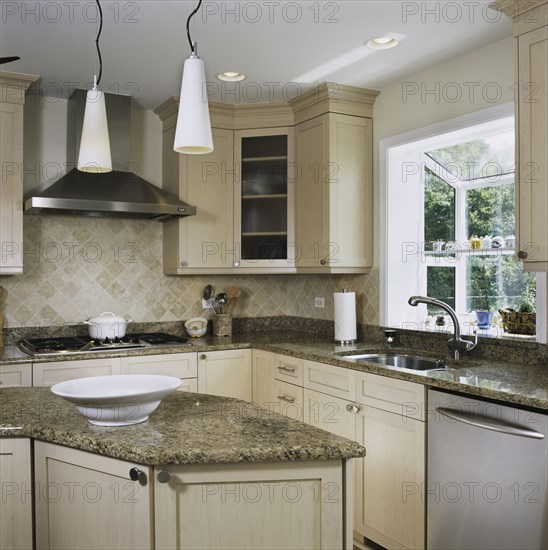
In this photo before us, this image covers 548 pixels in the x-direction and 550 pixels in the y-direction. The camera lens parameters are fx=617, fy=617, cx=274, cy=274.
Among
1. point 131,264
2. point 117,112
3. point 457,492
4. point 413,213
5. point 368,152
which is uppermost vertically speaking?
point 117,112

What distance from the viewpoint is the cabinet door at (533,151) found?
2.46 meters

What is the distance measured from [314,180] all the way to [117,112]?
1.35m

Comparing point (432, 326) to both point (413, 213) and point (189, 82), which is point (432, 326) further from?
point (189, 82)

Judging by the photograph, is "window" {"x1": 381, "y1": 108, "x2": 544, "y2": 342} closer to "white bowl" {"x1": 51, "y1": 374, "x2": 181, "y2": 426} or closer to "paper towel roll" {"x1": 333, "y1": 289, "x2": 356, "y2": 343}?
"paper towel roll" {"x1": 333, "y1": 289, "x2": 356, "y2": 343}

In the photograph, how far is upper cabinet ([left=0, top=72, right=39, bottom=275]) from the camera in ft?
11.5

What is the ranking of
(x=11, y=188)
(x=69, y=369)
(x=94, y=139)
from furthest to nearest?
(x=11, y=188) → (x=69, y=369) → (x=94, y=139)

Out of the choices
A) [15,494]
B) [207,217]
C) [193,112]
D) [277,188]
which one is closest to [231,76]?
[277,188]

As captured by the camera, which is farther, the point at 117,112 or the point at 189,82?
the point at 117,112

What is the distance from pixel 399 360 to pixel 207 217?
1.59m

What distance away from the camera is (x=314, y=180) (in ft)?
12.8

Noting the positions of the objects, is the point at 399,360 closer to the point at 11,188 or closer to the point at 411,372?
the point at 411,372

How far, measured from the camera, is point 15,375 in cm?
328

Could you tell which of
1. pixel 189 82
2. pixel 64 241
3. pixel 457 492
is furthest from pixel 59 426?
pixel 64 241

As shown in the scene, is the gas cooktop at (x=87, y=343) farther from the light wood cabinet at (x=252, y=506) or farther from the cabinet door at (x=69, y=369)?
the light wood cabinet at (x=252, y=506)
